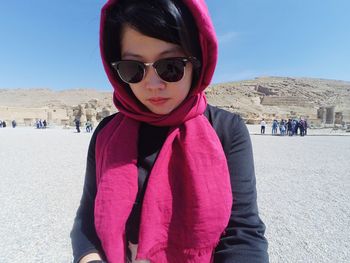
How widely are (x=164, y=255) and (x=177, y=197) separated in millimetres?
277

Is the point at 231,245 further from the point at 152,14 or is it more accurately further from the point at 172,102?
the point at 152,14

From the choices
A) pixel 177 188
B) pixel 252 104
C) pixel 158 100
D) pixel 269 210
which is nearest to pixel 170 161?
pixel 177 188

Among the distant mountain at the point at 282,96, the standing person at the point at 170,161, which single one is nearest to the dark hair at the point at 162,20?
the standing person at the point at 170,161

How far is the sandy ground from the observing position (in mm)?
3424

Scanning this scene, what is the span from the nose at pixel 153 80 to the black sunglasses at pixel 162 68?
0.01 meters

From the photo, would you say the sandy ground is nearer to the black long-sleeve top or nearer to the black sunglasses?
the black long-sleeve top

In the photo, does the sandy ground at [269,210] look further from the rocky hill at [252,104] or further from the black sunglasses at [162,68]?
A: the rocky hill at [252,104]

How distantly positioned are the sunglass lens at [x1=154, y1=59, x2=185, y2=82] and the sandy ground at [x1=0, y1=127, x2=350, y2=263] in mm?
2785

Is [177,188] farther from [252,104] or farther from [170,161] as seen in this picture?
[252,104]

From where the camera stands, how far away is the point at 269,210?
15.3 ft

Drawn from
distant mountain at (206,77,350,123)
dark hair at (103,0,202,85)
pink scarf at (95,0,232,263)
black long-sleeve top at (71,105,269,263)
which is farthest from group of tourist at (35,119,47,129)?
distant mountain at (206,77,350,123)

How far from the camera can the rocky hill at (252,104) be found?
34844 millimetres

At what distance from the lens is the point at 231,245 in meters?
1.27

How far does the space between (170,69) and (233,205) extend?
0.69 meters
